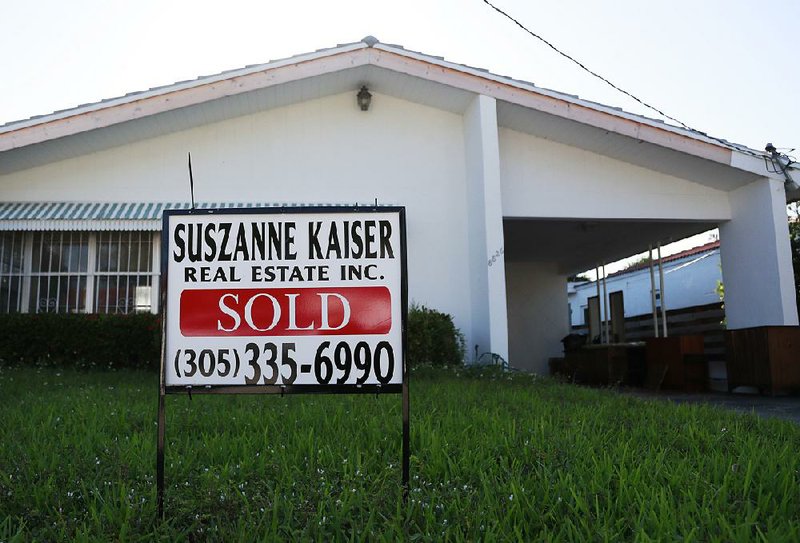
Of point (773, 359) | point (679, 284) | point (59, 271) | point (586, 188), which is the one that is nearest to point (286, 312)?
point (773, 359)

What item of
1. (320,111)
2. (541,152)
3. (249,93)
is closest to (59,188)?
(249,93)

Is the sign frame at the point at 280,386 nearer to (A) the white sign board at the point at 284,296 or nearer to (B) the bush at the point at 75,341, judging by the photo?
(A) the white sign board at the point at 284,296

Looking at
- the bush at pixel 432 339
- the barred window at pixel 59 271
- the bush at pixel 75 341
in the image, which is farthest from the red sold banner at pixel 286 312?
the barred window at pixel 59 271

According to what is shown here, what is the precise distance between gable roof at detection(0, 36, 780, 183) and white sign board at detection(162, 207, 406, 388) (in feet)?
23.3

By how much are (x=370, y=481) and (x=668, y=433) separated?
2215mm

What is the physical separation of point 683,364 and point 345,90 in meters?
7.42

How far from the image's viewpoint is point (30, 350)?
935 cm

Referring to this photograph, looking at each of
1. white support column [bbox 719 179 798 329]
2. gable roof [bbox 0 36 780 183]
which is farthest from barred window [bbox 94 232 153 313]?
white support column [bbox 719 179 798 329]

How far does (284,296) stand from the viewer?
3174mm

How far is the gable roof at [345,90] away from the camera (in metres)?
9.40

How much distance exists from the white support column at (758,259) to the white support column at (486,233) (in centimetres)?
409

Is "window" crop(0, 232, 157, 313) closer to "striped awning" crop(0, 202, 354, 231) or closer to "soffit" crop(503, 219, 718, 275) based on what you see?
"striped awning" crop(0, 202, 354, 231)

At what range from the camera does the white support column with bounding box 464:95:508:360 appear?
980cm

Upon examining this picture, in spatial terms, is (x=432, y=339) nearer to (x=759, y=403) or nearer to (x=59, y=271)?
(x=759, y=403)
